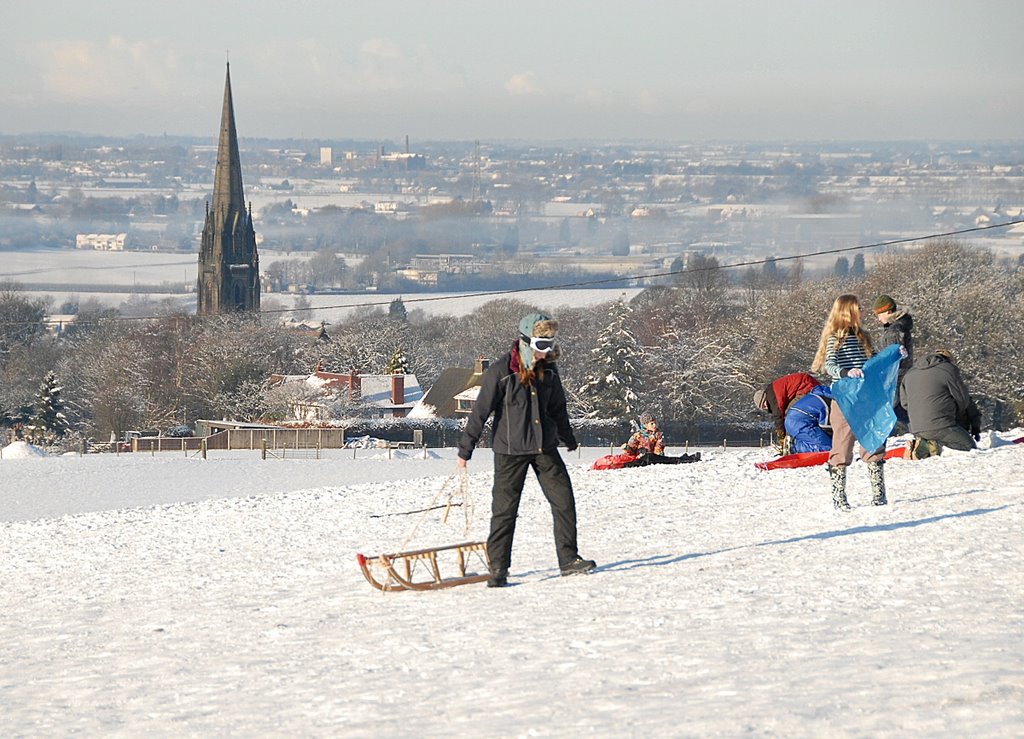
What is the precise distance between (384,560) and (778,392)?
7184 millimetres

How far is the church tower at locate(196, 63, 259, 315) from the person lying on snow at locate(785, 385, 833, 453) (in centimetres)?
13442

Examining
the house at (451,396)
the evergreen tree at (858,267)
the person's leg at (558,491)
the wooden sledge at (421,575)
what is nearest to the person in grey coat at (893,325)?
the person's leg at (558,491)

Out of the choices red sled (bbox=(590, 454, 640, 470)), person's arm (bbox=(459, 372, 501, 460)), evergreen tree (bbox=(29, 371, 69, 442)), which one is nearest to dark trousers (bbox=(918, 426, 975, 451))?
red sled (bbox=(590, 454, 640, 470))

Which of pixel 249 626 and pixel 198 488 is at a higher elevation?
pixel 249 626

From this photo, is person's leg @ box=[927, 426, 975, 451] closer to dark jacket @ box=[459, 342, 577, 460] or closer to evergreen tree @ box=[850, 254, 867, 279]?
dark jacket @ box=[459, 342, 577, 460]

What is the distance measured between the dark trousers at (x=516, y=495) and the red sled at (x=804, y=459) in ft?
24.0

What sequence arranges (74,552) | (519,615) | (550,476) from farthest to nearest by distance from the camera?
(74,552) → (550,476) → (519,615)

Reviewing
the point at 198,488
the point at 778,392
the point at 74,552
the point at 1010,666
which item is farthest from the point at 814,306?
the point at 1010,666

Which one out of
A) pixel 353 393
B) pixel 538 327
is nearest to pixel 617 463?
pixel 538 327

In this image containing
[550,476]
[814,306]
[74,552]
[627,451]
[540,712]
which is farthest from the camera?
[814,306]

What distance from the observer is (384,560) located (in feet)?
33.4

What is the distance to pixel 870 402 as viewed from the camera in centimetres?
1209

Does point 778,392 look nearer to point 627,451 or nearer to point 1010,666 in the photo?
point 627,451

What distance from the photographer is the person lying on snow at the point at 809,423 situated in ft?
53.0
